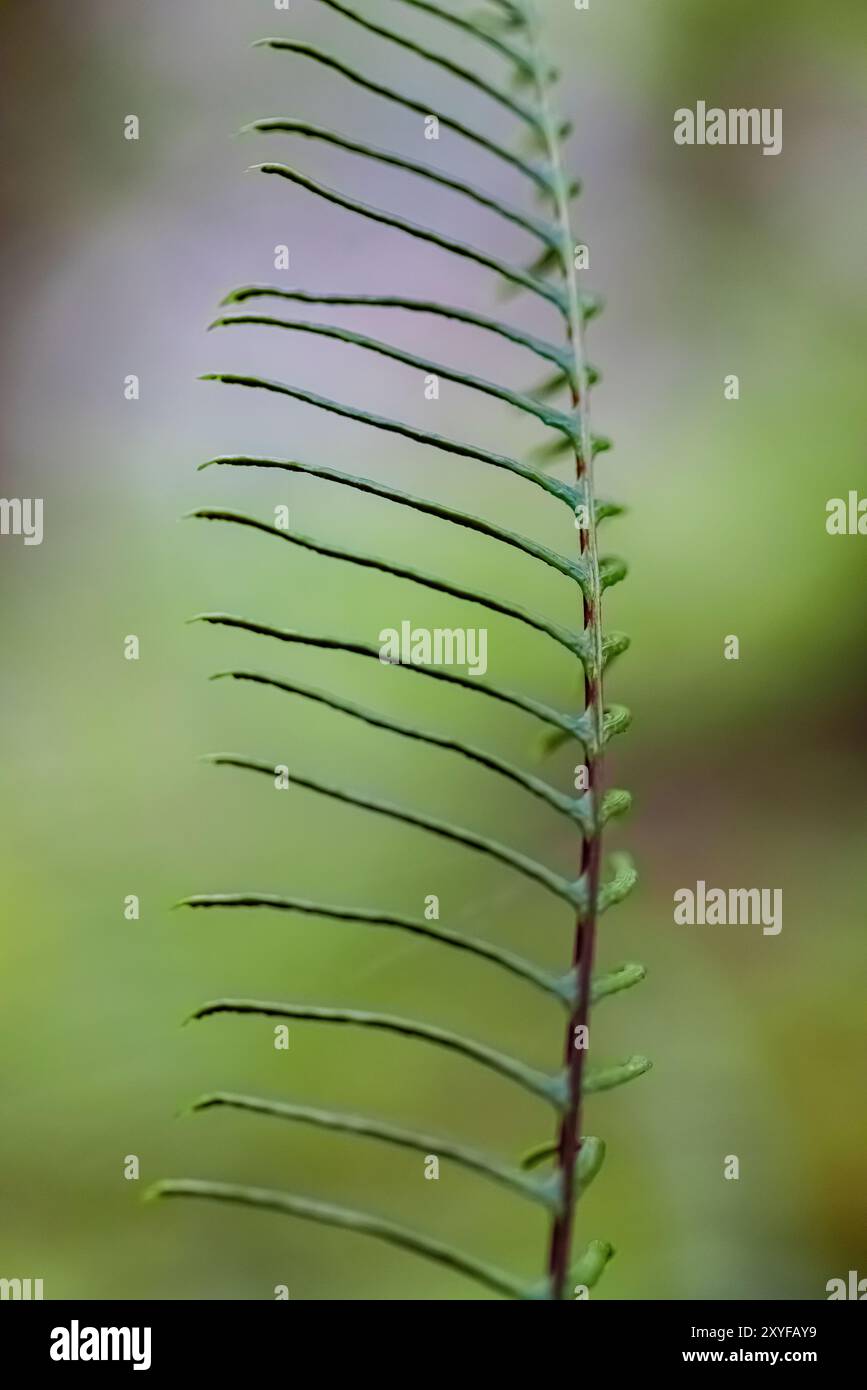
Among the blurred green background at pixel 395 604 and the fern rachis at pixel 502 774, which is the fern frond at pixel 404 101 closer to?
the fern rachis at pixel 502 774

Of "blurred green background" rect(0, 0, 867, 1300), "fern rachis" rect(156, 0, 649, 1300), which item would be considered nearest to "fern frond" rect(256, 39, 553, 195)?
"fern rachis" rect(156, 0, 649, 1300)

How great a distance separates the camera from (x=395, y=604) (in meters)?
1.28

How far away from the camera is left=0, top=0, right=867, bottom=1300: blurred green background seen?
1.20 metres

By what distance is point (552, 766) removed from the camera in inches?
48.2

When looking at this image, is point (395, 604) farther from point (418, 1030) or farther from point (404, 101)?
point (418, 1030)

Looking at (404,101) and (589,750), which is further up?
(404,101)

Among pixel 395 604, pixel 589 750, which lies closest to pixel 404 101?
pixel 589 750

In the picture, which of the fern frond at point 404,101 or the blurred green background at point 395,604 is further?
the blurred green background at point 395,604

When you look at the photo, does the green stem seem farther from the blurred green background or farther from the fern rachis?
the blurred green background

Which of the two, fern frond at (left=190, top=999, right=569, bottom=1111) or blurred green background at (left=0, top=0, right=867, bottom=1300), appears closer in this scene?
fern frond at (left=190, top=999, right=569, bottom=1111)

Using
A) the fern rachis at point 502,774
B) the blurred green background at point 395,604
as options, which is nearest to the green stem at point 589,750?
the fern rachis at point 502,774

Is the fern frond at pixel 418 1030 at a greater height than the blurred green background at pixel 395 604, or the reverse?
the blurred green background at pixel 395 604

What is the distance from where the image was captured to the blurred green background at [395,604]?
1.20m

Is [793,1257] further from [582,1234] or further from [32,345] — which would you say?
[32,345]
